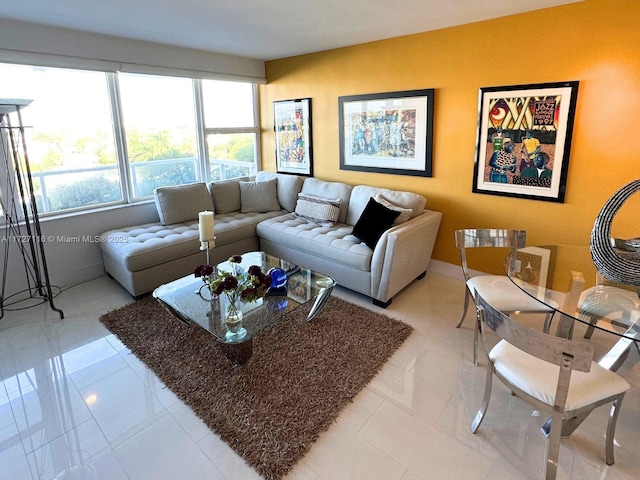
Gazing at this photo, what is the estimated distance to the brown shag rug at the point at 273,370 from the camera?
182cm

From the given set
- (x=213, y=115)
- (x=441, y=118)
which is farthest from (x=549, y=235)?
(x=213, y=115)

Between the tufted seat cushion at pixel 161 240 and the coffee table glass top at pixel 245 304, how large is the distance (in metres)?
0.56

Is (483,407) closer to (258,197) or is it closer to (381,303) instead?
(381,303)

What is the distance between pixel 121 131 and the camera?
3.78m

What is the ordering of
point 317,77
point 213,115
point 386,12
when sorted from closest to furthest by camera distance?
1. point 386,12
2. point 317,77
3. point 213,115

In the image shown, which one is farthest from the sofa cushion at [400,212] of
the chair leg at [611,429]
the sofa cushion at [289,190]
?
the chair leg at [611,429]

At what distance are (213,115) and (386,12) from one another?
2.58 meters

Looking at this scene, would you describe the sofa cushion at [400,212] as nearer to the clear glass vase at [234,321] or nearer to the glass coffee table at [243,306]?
the glass coffee table at [243,306]

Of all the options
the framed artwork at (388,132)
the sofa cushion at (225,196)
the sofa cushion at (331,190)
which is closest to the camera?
the framed artwork at (388,132)

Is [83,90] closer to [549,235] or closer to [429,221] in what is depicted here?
[429,221]

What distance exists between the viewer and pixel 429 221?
129 inches

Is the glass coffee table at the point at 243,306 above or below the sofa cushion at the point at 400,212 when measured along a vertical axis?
below

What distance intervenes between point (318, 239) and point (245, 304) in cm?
116

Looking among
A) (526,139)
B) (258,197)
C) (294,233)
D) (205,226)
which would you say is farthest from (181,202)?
(526,139)
